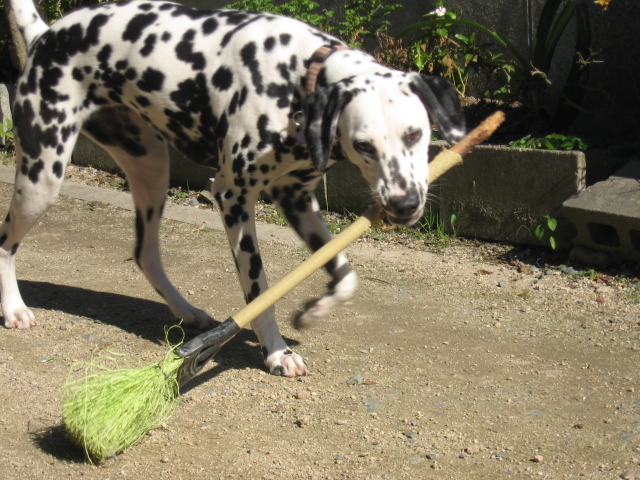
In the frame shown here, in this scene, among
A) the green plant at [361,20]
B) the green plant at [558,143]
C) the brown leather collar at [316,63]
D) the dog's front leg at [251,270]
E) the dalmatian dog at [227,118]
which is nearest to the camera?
the dalmatian dog at [227,118]

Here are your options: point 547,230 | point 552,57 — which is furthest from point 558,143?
point 552,57

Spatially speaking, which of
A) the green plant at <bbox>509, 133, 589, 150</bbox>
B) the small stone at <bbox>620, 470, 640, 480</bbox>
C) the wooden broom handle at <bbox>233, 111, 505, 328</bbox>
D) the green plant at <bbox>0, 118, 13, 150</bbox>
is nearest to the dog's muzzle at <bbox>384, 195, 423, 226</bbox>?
the wooden broom handle at <bbox>233, 111, 505, 328</bbox>

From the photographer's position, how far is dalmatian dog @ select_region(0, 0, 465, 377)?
11.2ft

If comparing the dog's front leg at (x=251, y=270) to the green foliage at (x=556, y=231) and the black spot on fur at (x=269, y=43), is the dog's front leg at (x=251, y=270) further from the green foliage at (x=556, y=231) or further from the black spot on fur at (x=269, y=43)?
the green foliage at (x=556, y=231)

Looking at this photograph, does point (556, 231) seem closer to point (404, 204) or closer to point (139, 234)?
point (404, 204)

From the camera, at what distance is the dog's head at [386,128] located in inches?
131

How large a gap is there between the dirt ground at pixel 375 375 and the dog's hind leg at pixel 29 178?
0.24 metres

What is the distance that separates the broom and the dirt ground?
107 millimetres

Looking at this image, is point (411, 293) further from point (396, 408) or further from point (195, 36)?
point (195, 36)

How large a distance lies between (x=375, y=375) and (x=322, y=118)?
124 cm

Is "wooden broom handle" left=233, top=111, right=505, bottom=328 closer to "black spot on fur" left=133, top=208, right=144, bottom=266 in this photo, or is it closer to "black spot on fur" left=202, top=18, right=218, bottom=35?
"black spot on fur" left=202, top=18, right=218, bottom=35

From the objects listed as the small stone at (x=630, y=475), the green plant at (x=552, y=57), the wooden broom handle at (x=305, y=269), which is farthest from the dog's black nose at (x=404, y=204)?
the green plant at (x=552, y=57)

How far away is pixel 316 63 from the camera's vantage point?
3691 millimetres

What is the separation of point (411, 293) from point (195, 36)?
2015 mm
